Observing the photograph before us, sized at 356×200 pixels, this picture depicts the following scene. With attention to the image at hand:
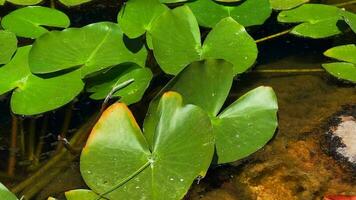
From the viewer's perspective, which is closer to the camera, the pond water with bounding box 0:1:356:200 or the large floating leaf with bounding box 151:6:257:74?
the pond water with bounding box 0:1:356:200

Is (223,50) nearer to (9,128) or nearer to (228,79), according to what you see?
(228,79)

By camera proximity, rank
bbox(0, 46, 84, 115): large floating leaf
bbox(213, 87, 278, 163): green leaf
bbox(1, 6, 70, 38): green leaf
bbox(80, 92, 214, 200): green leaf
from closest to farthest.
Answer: bbox(80, 92, 214, 200): green leaf, bbox(213, 87, 278, 163): green leaf, bbox(0, 46, 84, 115): large floating leaf, bbox(1, 6, 70, 38): green leaf

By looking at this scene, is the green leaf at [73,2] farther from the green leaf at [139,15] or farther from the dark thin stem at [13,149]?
the dark thin stem at [13,149]

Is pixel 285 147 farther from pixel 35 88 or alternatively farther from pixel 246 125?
pixel 35 88

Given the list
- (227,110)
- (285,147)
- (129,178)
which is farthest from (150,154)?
(285,147)

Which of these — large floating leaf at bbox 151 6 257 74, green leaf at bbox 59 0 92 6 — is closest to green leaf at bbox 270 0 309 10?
large floating leaf at bbox 151 6 257 74

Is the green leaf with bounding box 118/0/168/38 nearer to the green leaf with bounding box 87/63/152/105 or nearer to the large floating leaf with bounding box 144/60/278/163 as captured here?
the green leaf with bounding box 87/63/152/105

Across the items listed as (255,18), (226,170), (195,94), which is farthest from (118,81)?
(255,18)

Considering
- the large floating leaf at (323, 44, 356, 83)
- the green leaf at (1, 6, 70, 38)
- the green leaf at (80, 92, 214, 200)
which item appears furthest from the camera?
the green leaf at (1, 6, 70, 38)
